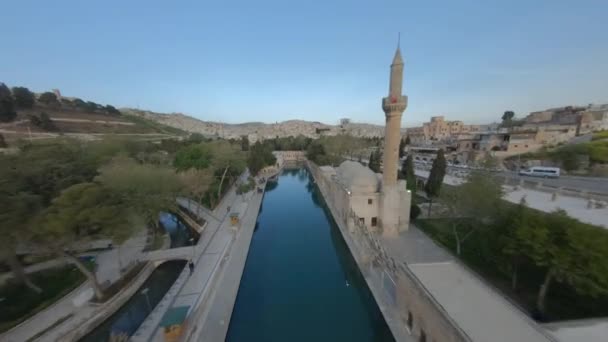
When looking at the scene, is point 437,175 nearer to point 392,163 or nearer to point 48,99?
point 392,163

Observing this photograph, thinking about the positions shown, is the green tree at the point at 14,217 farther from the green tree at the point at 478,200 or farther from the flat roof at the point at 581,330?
the green tree at the point at 478,200

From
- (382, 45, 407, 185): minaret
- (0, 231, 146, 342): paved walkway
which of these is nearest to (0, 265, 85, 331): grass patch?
(0, 231, 146, 342): paved walkway

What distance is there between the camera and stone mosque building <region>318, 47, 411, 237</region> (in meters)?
13.3

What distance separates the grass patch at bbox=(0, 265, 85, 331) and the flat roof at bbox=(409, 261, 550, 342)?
13000 mm

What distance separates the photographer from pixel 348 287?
1078 centimetres

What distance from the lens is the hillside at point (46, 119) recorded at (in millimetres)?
29122

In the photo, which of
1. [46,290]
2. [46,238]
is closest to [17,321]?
[46,290]

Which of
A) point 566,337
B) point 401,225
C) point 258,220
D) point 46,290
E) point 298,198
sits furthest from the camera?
point 298,198

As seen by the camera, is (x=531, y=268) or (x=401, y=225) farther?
(x=401, y=225)

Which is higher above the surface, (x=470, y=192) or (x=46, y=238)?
(x=470, y=192)

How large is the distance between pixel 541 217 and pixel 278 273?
10422mm

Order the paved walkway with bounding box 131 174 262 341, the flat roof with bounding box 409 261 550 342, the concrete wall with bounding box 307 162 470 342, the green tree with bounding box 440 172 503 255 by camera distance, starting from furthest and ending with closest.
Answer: the green tree with bounding box 440 172 503 255 < the paved walkway with bounding box 131 174 262 341 < the concrete wall with bounding box 307 162 470 342 < the flat roof with bounding box 409 261 550 342

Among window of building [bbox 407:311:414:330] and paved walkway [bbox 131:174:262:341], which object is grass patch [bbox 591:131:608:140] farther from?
paved walkway [bbox 131:174:262:341]

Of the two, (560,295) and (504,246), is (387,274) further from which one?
(560,295)
